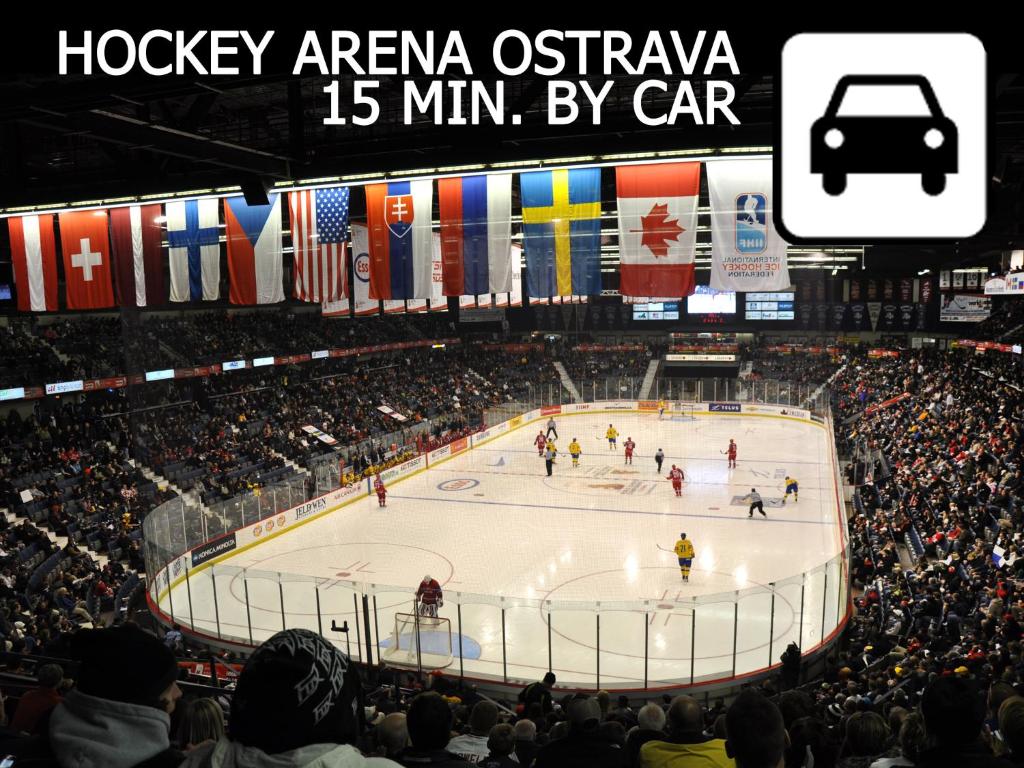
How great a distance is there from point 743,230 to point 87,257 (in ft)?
36.2

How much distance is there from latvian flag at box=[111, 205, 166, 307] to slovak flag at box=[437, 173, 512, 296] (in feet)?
16.9

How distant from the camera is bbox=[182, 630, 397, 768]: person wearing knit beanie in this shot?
1.53 m

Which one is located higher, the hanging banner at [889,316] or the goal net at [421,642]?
the hanging banner at [889,316]

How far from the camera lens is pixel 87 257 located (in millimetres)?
13711

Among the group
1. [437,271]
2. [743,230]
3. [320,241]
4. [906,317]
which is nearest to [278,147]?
[320,241]

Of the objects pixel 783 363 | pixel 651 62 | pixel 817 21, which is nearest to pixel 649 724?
pixel 651 62

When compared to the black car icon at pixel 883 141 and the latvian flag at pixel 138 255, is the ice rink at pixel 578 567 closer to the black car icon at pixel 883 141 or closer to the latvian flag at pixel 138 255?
the latvian flag at pixel 138 255

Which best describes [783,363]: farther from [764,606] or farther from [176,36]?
[176,36]

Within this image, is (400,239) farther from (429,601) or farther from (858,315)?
(858,315)

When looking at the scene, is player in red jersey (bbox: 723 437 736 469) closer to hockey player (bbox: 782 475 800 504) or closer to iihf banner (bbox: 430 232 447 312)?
hockey player (bbox: 782 475 800 504)

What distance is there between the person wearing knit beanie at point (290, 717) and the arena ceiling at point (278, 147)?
11.8 feet

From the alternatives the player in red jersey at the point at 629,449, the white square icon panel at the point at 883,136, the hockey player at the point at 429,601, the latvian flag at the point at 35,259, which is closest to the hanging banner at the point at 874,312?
the player in red jersey at the point at 629,449

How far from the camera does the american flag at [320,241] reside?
11.4 metres

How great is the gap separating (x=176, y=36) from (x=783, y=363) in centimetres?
5014
